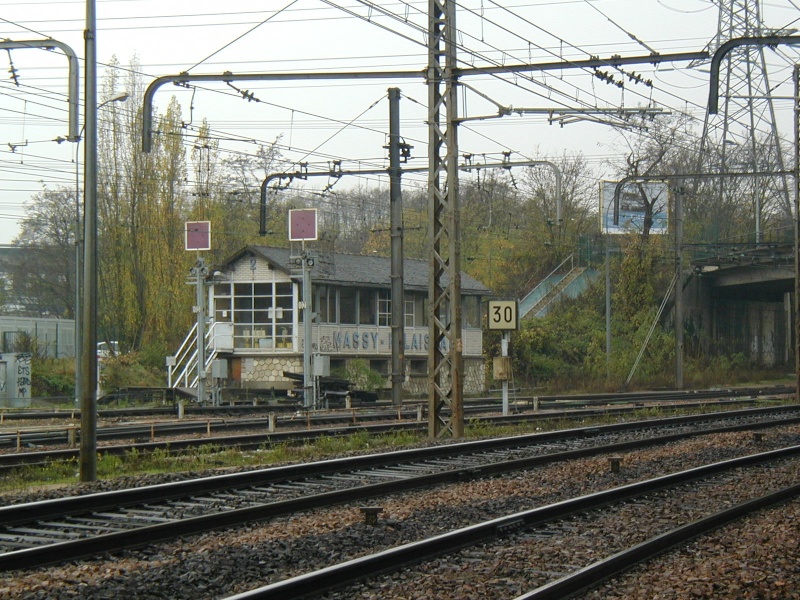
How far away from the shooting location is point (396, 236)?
29891 millimetres

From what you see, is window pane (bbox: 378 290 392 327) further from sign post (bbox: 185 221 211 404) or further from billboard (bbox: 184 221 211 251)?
billboard (bbox: 184 221 211 251)

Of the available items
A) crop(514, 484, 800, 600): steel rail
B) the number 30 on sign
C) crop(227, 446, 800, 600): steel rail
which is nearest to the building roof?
the number 30 on sign

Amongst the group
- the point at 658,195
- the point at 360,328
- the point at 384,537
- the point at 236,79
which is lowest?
the point at 384,537

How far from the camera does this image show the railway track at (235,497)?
887 centimetres

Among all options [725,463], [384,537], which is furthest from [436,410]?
[384,537]

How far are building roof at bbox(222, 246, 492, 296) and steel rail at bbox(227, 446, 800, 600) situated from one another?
2161 cm

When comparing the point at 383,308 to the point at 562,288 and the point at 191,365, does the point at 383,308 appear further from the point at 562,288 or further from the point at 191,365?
the point at 562,288

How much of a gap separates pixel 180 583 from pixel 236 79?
11.8 metres

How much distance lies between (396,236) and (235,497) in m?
19.0

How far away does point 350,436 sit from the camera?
19.3m

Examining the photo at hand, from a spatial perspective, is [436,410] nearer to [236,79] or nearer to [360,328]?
[236,79]


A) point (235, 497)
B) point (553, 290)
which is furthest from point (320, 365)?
point (553, 290)

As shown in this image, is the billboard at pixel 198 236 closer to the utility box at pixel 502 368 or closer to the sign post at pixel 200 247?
the sign post at pixel 200 247

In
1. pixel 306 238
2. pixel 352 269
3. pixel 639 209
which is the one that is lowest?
pixel 306 238
